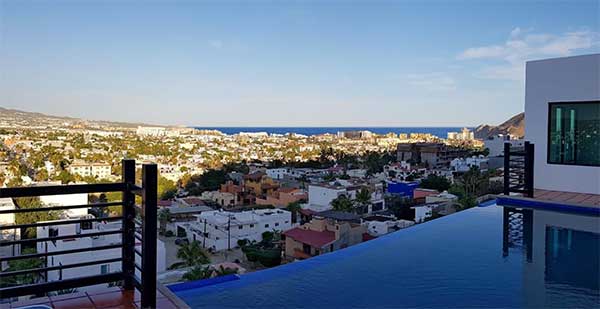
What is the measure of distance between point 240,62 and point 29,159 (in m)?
11.1

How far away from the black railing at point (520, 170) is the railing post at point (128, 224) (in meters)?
5.53

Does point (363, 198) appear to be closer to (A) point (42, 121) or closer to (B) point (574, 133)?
(A) point (42, 121)

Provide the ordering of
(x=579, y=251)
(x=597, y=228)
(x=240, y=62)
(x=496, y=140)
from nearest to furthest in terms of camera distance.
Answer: (x=579, y=251) → (x=597, y=228) → (x=240, y=62) → (x=496, y=140)

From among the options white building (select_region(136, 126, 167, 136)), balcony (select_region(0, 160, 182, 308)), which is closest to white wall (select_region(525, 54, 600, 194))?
balcony (select_region(0, 160, 182, 308))

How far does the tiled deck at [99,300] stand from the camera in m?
2.16

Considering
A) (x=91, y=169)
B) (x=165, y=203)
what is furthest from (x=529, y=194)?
(x=165, y=203)

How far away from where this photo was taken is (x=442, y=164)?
1861 inches

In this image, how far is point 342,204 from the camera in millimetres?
27406

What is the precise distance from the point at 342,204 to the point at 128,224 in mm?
25447

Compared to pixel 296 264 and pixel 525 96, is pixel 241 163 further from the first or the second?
pixel 296 264

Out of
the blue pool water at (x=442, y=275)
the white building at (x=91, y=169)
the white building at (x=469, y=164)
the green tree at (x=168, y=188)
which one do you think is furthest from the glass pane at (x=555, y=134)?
Answer: the white building at (x=469, y=164)

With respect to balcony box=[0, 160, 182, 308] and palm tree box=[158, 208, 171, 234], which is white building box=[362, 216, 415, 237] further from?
balcony box=[0, 160, 182, 308]

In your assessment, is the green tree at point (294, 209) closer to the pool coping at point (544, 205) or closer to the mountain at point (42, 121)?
the mountain at point (42, 121)

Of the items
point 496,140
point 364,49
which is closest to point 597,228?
point 364,49
